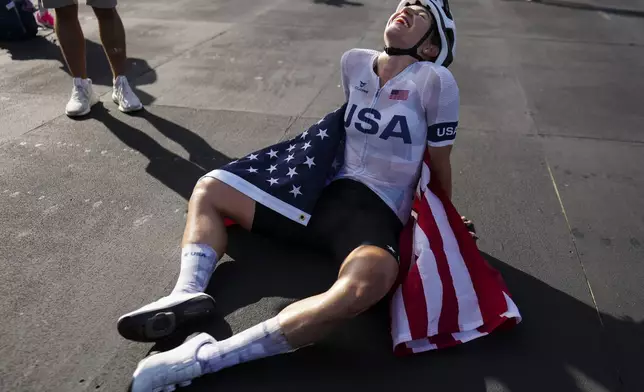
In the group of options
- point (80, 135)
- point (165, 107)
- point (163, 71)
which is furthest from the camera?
point (163, 71)

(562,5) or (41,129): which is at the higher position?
(41,129)

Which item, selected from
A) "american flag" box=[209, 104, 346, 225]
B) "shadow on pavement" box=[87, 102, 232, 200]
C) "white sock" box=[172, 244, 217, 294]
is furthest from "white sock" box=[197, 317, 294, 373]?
"shadow on pavement" box=[87, 102, 232, 200]

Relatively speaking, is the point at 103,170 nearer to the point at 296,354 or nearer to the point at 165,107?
the point at 165,107

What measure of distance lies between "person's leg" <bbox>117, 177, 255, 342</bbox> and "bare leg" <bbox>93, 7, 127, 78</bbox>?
2.41 meters

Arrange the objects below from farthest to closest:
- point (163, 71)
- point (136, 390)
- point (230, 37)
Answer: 1. point (230, 37)
2. point (163, 71)
3. point (136, 390)

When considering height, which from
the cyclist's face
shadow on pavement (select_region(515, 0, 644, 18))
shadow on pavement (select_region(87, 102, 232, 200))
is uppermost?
the cyclist's face

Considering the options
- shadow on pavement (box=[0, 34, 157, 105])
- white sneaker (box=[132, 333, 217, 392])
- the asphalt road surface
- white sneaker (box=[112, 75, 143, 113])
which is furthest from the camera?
shadow on pavement (box=[0, 34, 157, 105])

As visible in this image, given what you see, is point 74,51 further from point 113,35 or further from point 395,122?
point 395,122

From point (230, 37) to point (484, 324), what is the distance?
5.60 metres

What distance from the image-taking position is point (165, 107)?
4715mm

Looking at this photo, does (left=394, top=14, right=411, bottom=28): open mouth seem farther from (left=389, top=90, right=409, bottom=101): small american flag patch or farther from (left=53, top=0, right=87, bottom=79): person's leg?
(left=53, top=0, right=87, bottom=79): person's leg

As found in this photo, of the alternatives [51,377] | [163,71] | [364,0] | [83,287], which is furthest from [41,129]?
[364,0]

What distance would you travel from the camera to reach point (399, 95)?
254 centimetres

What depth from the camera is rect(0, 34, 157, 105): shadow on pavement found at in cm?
534
